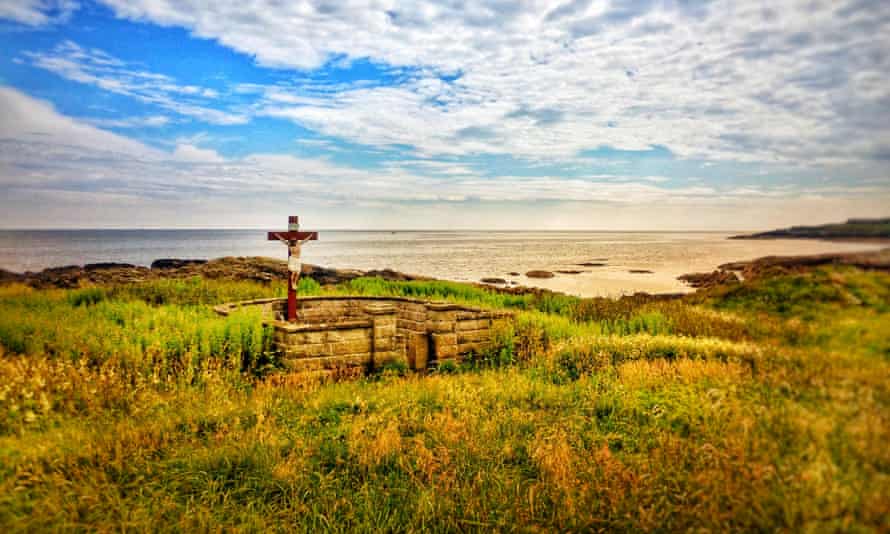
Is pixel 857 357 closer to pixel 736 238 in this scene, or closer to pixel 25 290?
pixel 736 238

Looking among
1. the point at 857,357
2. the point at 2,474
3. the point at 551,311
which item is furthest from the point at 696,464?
the point at 551,311

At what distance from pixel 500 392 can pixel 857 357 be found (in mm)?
4535

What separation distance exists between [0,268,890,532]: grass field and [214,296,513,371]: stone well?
1.13 meters

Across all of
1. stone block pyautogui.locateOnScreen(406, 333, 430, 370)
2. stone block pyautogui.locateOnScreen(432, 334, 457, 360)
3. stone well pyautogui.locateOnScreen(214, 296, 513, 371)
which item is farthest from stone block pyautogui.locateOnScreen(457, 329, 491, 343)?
stone block pyautogui.locateOnScreen(406, 333, 430, 370)

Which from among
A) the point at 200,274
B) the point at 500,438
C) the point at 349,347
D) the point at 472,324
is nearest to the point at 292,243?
the point at 349,347

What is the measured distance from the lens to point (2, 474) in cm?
448

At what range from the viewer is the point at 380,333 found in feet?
34.6

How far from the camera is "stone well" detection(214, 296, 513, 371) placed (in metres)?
9.65

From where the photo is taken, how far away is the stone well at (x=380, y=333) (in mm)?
9648

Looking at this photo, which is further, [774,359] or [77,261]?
[77,261]

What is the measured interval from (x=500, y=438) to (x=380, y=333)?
5.25m

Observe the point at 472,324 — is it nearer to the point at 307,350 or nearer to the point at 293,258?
the point at 307,350

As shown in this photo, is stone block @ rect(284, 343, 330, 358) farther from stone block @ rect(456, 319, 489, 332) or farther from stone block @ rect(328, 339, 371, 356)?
stone block @ rect(456, 319, 489, 332)

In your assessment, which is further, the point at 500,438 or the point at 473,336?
the point at 473,336
